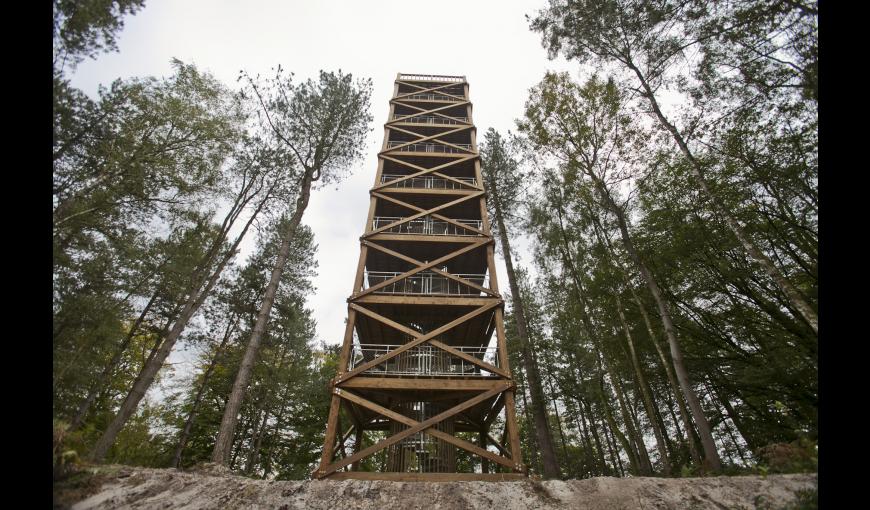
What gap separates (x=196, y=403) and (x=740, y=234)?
65.9ft

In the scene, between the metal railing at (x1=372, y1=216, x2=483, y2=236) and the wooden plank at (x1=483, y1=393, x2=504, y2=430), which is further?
the metal railing at (x1=372, y1=216, x2=483, y2=236)

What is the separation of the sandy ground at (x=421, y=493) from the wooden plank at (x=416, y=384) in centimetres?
495

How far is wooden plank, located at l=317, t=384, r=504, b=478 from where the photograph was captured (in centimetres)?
798

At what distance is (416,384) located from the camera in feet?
30.1

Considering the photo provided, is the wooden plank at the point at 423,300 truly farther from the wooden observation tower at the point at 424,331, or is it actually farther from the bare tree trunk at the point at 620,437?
the bare tree trunk at the point at 620,437

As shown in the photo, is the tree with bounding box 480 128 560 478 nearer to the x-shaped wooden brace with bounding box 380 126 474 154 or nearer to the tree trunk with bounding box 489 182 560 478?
the tree trunk with bounding box 489 182 560 478

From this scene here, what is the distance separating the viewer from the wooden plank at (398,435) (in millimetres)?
7977

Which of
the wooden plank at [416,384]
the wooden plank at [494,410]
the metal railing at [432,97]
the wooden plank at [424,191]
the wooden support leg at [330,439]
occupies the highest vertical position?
the metal railing at [432,97]

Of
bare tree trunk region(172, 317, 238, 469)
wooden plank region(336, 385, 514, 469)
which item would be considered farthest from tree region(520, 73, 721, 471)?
bare tree trunk region(172, 317, 238, 469)

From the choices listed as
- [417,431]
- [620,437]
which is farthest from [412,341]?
[620,437]

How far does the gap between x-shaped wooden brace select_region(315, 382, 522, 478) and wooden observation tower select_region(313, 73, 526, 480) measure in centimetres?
3

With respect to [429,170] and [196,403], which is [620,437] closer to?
[429,170]

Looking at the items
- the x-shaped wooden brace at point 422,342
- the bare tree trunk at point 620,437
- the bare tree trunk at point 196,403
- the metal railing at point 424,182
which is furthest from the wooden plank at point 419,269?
the bare tree trunk at point 196,403

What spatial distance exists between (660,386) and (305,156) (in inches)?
799
